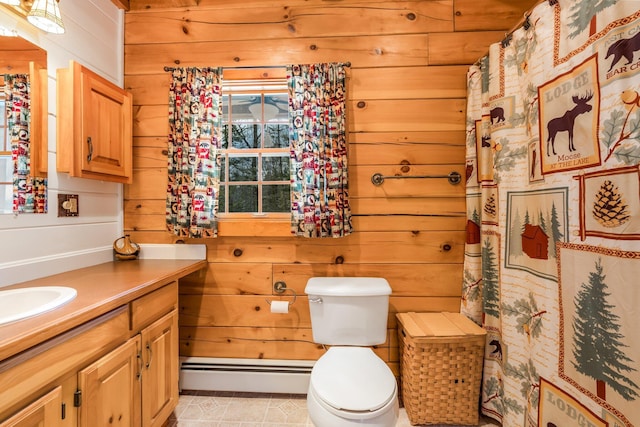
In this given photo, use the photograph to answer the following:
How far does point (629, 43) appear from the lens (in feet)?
3.17

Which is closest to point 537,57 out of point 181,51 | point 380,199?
point 380,199

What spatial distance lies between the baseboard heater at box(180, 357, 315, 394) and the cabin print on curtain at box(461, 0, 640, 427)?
1.08 meters

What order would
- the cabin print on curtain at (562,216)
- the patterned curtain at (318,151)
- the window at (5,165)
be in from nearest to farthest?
the cabin print on curtain at (562,216)
the window at (5,165)
the patterned curtain at (318,151)

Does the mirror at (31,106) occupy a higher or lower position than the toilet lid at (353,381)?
higher

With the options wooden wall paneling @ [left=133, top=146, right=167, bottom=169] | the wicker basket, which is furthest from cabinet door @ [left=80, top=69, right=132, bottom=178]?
the wicker basket

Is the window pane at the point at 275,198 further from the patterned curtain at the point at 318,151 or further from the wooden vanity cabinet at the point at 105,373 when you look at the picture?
the wooden vanity cabinet at the point at 105,373

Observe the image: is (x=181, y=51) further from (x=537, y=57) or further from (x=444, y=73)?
(x=537, y=57)

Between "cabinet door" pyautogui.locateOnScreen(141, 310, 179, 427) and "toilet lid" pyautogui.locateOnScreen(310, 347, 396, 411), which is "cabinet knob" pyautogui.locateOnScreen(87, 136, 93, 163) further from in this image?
"toilet lid" pyautogui.locateOnScreen(310, 347, 396, 411)

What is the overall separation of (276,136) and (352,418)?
5.52 feet

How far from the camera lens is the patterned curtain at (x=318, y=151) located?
5.96 ft

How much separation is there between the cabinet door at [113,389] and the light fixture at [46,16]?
144 centimetres

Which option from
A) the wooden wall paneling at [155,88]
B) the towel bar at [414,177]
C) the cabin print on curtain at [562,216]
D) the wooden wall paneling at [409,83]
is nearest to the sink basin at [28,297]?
the wooden wall paneling at [155,88]

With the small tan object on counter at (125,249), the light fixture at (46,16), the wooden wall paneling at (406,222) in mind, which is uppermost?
the light fixture at (46,16)

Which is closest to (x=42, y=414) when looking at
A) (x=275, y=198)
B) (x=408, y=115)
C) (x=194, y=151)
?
(x=194, y=151)
